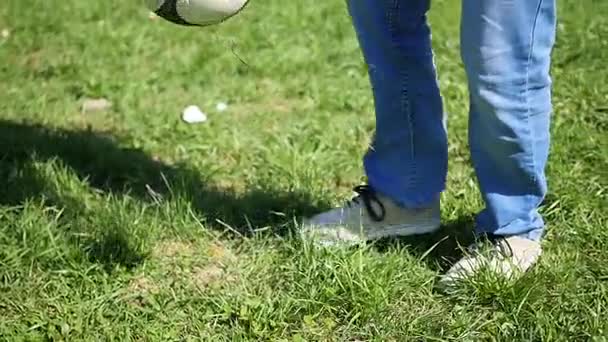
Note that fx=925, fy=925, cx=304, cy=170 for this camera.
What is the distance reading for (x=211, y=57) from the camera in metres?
4.04

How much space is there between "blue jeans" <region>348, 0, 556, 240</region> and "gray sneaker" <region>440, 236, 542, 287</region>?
0.11ft

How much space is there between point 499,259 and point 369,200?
450 mm

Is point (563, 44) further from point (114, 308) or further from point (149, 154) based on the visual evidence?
point (114, 308)

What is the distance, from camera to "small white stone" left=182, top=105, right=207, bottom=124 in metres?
3.52

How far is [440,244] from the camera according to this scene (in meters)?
2.59

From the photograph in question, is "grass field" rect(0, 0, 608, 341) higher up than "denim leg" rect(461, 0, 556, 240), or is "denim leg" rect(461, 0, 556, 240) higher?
"denim leg" rect(461, 0, 556, 240)

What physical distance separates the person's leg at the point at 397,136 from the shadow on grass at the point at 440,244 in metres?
0.03

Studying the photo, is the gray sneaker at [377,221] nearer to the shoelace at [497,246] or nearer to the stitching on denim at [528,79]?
the shoelace at [497,246]

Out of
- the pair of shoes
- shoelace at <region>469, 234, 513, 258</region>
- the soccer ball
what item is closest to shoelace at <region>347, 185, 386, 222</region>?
the pair of shoes

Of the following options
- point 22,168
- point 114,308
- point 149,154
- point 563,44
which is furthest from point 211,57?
point 114,308

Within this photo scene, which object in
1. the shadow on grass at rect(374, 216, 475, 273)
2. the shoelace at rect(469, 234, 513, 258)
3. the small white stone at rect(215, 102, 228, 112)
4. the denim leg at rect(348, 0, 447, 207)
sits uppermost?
the denim leg at rect(348, 0, 447, 207)

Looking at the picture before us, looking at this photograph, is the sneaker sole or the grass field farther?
the sneaker sole

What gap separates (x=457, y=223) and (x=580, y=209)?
358 mm

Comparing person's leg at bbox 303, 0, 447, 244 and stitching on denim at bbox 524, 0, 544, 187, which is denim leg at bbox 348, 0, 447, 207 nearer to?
person's leg at bbox 303, 0, 447, 244
